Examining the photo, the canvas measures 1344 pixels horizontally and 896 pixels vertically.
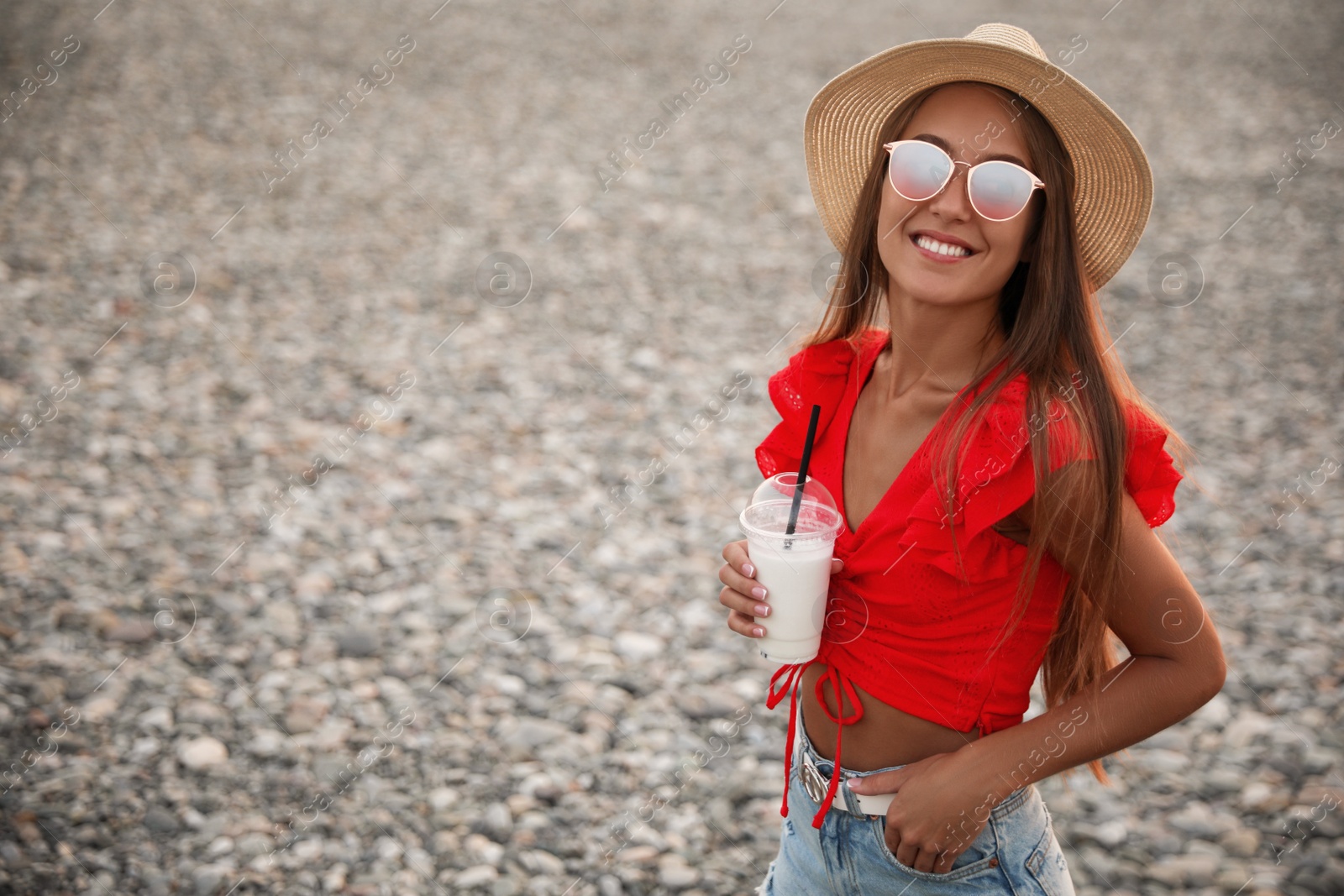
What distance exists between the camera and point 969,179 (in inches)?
83.0

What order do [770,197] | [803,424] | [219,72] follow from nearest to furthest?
[803,424], [770,197], [219,72]

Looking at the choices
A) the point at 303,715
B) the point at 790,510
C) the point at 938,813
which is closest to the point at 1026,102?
the point at 790,510

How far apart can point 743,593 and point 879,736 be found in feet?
Result: 1.45

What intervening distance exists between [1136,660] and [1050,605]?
0.21 meters

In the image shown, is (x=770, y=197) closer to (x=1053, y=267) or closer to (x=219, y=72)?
(x=219, y=72)

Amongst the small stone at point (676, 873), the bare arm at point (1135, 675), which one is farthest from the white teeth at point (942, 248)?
the small stone at point (676, 873)

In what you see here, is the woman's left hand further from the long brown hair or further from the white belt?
the long brown hair

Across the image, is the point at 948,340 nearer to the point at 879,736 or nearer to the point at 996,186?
the point at 996,186

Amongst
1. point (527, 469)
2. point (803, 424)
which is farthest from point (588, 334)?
point (803, 424)

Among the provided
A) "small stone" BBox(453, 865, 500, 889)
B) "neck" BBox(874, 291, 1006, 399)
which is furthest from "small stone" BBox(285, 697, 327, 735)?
"neck" BBox(874, 291, 1006, 399)

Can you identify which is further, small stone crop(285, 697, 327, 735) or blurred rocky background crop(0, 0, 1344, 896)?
small stone crop(285, 697, 327, 735)

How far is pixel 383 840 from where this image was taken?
4.00 metres

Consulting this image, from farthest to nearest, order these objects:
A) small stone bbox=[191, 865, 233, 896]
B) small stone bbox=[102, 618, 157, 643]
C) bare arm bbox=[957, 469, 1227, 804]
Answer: small stone bbox=[102, 618, 157, 643] → small stone bbox=[191, 865, 233, 896] → bare arm bbox=[957, 469, 1227, 804]

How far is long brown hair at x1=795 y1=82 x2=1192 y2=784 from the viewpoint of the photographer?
1938mm
